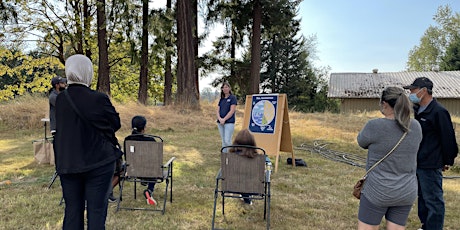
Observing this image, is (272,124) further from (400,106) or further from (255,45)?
(255,45)

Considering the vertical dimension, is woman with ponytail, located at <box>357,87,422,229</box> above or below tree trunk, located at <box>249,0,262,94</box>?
below

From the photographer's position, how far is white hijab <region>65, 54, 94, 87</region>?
2078 mm

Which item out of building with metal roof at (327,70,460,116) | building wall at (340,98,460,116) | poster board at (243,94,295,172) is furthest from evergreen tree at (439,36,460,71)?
poster board at (243,94,295,172)

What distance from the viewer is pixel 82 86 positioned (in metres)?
2.09

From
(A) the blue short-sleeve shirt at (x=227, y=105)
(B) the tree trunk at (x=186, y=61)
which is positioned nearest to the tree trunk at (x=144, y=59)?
(B) the tree trunk at (x=186, y=61)

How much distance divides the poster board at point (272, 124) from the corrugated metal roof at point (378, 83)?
22795 mm

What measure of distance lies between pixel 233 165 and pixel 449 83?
30.3 m

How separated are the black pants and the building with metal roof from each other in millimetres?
26472

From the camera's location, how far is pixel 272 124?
5988 millimetres

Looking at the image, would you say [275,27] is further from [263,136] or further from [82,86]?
[82,86]

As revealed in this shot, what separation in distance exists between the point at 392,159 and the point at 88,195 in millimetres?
1981

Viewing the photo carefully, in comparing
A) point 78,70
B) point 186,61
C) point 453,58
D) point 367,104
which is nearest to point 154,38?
point 186,61

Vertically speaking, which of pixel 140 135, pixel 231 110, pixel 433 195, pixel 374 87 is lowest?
pixel 433 195

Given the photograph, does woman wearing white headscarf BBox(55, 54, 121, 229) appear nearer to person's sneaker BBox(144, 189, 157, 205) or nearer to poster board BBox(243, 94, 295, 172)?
person's sneaker BBox(144, 189, 157, 205)
